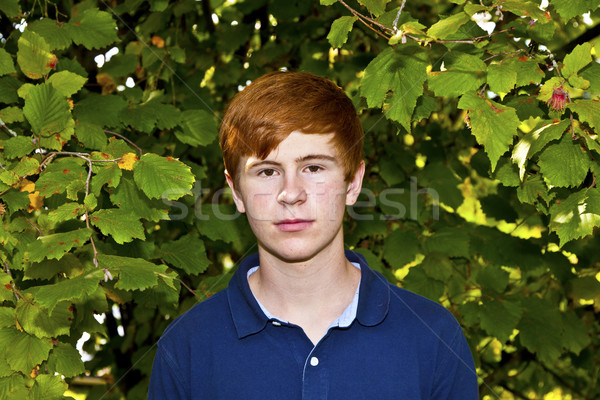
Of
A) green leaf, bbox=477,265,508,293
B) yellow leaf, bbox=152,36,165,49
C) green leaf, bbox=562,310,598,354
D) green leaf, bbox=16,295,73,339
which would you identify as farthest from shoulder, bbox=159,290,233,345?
green leaf, bbox=562,310,598,354

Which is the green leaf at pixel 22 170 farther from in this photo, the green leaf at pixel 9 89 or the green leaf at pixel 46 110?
the green leaf at pixel 9 89

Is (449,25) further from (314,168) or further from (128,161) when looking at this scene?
(128,161)

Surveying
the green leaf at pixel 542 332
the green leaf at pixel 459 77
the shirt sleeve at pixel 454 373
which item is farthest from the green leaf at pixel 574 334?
the green leaf at pixel 459 77

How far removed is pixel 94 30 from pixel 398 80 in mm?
1229

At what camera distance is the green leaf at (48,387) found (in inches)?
78.2

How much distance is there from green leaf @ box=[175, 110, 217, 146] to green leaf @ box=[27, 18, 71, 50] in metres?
0.55

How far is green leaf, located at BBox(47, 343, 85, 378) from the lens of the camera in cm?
209

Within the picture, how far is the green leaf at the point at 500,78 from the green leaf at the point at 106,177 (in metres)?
1.10

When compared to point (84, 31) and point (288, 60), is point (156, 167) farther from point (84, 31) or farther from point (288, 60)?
point (288, 60)

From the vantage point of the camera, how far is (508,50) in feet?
6.64

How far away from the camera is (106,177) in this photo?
6.48 feet

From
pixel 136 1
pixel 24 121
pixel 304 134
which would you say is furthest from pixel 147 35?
pixel 304 134

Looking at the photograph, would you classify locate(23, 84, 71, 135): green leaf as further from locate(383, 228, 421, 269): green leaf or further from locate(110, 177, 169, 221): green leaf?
locate(383, 228, 421, 269): green leaf

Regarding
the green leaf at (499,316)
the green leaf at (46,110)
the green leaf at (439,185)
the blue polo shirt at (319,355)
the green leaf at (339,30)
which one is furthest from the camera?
the green leaf at (439,185)
